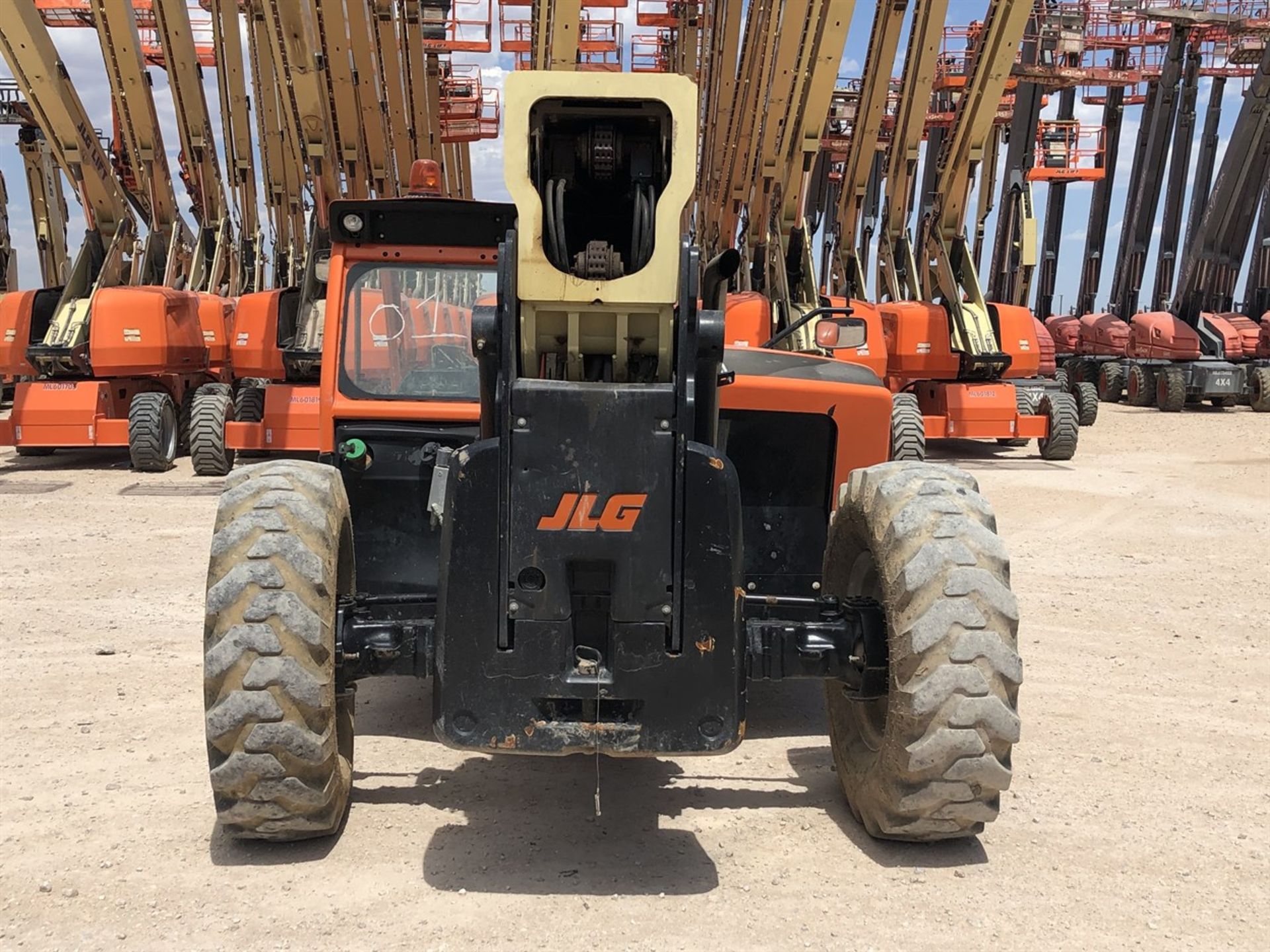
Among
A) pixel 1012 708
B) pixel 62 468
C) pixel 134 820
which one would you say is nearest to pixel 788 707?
pixel 1012 708

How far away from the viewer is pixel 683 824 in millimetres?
4285

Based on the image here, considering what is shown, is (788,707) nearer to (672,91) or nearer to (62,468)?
(672,91)

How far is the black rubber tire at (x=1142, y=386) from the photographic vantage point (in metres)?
24.3

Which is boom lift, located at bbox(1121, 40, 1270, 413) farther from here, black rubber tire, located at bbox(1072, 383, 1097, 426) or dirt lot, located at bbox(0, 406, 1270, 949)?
dirt lot, located at bbox(0, 406, 1270, 949)

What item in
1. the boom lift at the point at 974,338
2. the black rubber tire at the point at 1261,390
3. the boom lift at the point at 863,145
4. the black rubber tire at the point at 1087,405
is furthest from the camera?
the black rubber tire at the point at 1261,390

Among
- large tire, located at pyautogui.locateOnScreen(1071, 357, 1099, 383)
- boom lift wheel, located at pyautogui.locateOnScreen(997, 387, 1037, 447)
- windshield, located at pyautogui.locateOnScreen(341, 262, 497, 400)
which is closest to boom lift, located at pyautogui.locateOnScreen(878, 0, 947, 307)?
boom lift wheel, located at pyautogui.locateOnScreen(997, 387, 1037, 447)

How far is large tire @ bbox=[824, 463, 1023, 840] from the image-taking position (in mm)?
3727

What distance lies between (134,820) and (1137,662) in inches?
191

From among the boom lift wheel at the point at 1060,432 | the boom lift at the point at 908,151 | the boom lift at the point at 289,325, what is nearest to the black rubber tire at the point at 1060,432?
the boom lift wheel at the point at 1060,432

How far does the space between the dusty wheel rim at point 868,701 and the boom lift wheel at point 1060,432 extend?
39.1 ft

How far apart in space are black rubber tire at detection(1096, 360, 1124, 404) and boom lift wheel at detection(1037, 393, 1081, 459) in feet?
34.9

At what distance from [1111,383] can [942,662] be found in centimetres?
2390

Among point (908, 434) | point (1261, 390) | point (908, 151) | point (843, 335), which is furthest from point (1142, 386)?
point (843, 335)

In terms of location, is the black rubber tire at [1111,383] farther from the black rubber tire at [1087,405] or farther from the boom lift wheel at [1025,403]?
the boom lift wheel at [1025,403]
